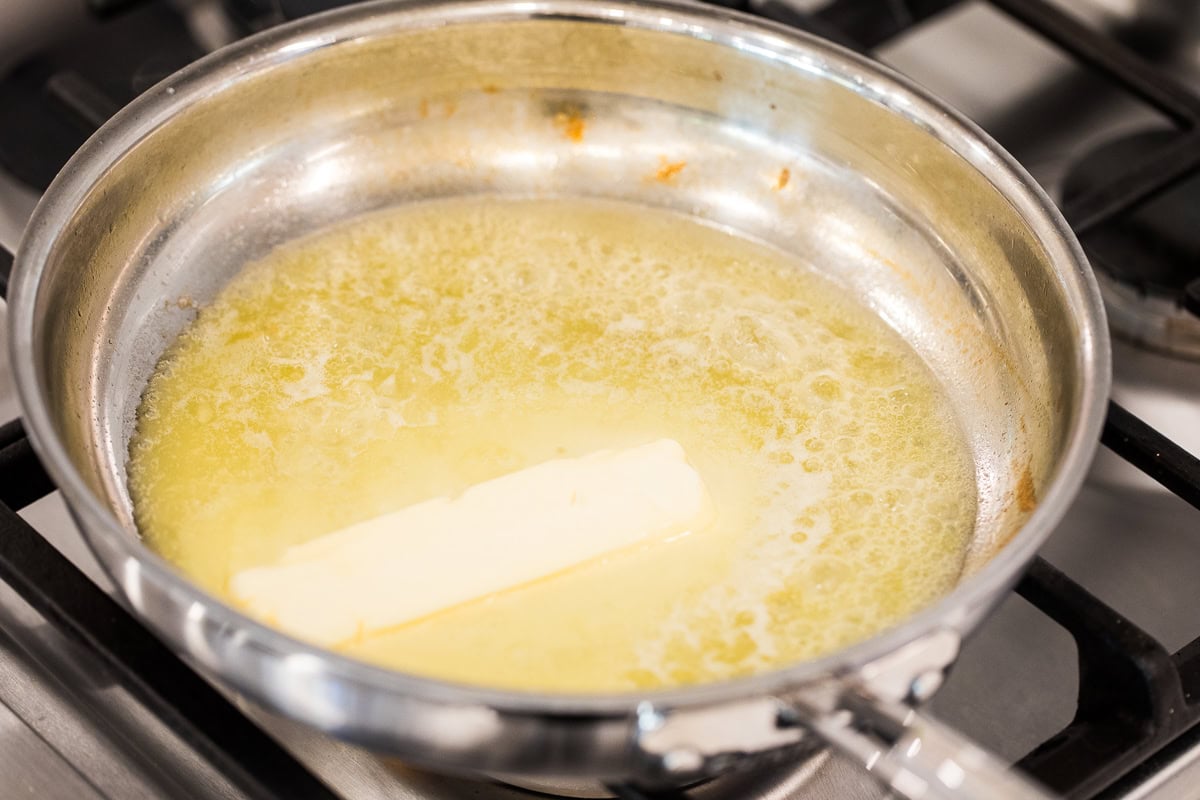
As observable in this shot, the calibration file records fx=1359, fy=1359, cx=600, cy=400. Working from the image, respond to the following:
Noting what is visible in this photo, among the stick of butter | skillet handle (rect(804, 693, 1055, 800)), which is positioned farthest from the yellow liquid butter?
skillet handle (rect(804, 693, 1055, 800))

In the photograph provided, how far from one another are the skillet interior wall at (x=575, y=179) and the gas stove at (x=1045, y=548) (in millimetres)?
75

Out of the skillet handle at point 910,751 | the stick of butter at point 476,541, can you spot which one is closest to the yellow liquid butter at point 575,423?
the stick of butter at point 476,541

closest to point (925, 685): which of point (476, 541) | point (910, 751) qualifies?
point (910, 751)

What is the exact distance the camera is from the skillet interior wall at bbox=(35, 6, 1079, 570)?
2.53 feet

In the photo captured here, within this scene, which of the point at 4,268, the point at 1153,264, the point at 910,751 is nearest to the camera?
the point at 910,751

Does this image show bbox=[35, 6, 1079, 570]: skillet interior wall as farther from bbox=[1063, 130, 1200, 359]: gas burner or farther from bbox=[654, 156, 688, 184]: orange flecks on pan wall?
bbox=[1063, 130, 1200, 359]: gas burner

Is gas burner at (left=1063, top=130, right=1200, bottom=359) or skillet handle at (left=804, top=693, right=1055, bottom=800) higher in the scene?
skillet handle at (left=804, top=693, right=1055, bottom=800)

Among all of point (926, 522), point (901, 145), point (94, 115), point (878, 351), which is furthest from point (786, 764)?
point (94, 115)

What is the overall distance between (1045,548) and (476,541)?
1.23ft

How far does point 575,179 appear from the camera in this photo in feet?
3.15

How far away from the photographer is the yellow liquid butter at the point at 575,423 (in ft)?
2.21

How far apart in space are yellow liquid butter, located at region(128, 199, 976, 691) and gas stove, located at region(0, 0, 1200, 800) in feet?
0.24

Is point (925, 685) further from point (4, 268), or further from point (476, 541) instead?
point (4, 268)

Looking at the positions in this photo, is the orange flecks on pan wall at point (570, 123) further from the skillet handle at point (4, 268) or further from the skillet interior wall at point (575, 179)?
the skillet handle at point (4, 268)
